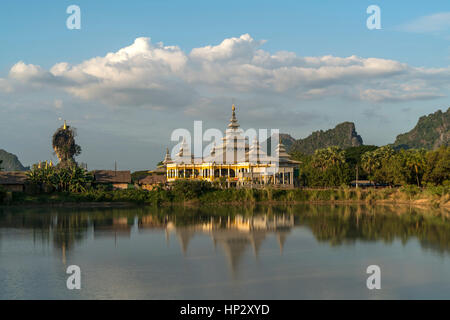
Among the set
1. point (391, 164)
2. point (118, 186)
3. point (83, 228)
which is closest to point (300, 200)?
point (391, 164)

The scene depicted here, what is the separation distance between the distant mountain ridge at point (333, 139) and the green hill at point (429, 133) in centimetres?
1479

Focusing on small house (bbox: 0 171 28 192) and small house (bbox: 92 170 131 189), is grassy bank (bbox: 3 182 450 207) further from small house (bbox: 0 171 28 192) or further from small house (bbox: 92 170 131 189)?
small house (bbox: 92 170 131 189)

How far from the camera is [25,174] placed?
53.2 metres

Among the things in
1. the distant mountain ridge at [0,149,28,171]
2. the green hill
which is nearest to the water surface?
the green hill

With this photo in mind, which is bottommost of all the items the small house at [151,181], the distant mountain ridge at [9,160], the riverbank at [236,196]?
the riverbank at [236,196]

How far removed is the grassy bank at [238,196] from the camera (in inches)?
1902

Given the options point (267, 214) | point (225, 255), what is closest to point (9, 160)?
point (267, 214)

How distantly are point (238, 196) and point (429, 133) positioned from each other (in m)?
119

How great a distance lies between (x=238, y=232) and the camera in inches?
1198

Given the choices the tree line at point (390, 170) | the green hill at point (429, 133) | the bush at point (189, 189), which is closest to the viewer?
the bush at point (189, 189)

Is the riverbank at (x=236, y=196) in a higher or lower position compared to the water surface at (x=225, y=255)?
higher

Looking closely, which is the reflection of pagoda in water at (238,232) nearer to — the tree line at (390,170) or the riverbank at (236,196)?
the riverbank at (236,196)

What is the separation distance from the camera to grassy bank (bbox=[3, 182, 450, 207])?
48.3 meters

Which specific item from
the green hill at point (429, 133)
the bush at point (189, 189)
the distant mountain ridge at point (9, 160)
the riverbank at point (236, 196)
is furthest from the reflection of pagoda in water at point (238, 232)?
the distant mountain ridge at point (9, 160)
